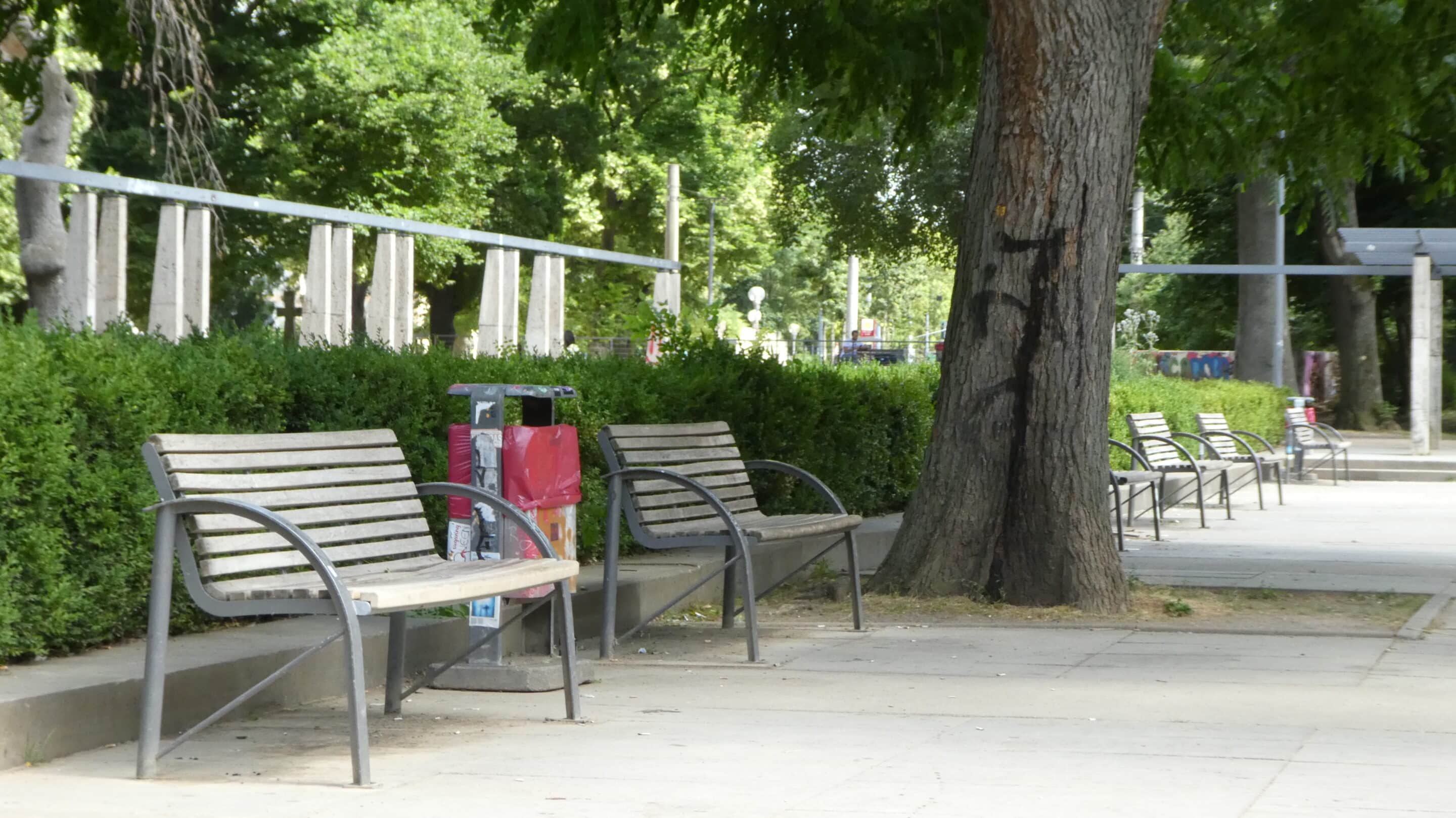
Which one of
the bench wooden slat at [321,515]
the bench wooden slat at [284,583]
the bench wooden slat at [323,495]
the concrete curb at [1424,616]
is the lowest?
the concrete curb at [1424,616]

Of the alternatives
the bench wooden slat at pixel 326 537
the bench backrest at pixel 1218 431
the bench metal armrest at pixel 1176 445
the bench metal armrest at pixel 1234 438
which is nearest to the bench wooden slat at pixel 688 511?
the bench wooden slat at pixel 326 537

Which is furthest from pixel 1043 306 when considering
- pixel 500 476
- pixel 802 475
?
pixel 500 476

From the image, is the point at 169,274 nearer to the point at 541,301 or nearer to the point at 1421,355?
the point at 541,301

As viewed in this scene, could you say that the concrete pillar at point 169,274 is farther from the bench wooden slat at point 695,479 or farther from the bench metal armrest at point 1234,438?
the bench metal armrest at point 1234,438

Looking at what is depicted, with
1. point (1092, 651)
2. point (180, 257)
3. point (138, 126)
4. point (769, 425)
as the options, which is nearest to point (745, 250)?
point (138, 126)

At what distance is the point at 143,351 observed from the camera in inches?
254

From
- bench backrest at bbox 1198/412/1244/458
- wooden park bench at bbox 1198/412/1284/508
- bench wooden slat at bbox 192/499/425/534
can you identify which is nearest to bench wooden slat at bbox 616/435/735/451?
bench wooden slat at bbox 192/499/425/534

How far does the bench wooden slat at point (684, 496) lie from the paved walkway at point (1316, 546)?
3.07 metres

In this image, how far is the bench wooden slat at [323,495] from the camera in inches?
207

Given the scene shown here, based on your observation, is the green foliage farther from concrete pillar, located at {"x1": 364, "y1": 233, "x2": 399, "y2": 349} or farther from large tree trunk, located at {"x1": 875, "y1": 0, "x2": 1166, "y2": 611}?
concrete pillar, located at {"x1": 364, "y1": 233, "x2": 399, "y2": 349}

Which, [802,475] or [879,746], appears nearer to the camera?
[879,746]

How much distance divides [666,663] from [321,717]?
167cm

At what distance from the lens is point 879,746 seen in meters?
5.33

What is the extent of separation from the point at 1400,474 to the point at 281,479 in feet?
68.6
